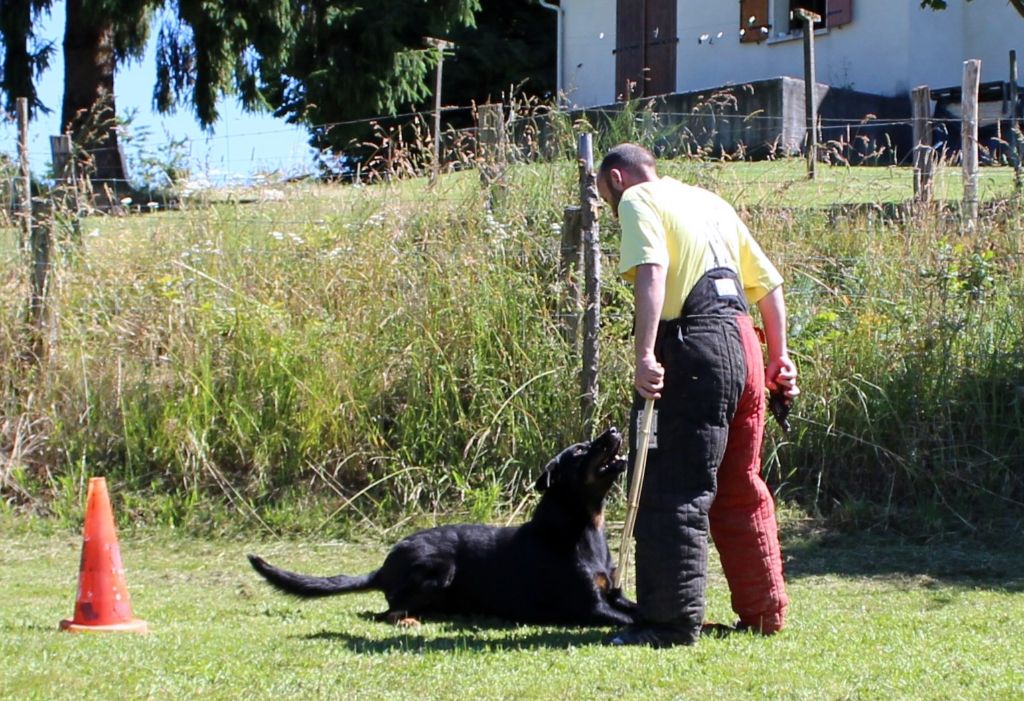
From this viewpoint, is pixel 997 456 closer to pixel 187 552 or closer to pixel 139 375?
pixel 187 552

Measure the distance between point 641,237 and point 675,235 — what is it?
6.7 inches

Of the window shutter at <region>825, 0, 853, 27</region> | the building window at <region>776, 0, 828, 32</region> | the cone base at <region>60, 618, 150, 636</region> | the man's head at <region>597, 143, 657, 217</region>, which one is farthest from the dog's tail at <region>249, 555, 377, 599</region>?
the building window at <region>776, 0, 828, 32</region>

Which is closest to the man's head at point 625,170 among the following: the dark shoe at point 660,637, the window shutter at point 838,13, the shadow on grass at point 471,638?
the dark shoe at point 660,637

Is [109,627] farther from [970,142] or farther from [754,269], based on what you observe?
[970,142]

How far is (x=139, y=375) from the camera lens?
8.78 metres

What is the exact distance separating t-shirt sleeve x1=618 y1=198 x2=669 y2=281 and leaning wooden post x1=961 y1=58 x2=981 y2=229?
15.9 ft

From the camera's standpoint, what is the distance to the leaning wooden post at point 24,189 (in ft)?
29.7

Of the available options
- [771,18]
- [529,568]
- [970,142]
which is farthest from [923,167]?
[771,18]

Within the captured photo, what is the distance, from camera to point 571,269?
27.7 feet

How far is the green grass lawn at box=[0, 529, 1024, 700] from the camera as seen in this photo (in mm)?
4145

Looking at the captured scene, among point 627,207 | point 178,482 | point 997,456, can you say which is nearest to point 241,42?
point 178,482

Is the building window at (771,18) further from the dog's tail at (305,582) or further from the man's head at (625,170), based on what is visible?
the dog's tail at (305,582)

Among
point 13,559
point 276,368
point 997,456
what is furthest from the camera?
point 276,368

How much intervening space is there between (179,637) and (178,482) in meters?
3.36
